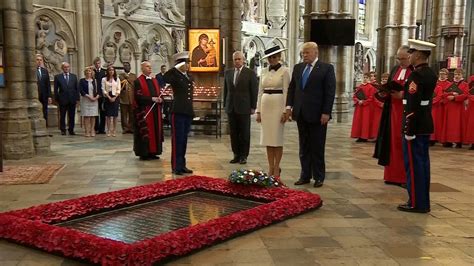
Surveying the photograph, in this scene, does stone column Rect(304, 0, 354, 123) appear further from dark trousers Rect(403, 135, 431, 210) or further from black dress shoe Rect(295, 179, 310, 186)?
dark trousers Rect(403, 135, 431, 210)

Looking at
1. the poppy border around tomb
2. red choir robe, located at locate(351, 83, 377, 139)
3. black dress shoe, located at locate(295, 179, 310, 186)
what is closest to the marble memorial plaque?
the poppy border around tomb

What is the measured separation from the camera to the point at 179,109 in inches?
286

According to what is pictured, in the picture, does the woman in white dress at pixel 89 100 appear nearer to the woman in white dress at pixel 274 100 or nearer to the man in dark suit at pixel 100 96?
the man in dark suit at pixel 100 96

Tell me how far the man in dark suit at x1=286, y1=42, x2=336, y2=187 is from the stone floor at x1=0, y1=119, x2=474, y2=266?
0.43 metres

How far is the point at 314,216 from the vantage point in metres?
5.00

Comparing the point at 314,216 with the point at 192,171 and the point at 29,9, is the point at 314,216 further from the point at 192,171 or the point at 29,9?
the point at 29,9

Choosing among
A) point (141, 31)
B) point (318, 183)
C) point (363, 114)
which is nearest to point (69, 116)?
point (141, 31)

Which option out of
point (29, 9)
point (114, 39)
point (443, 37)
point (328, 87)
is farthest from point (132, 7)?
point (328, 87)

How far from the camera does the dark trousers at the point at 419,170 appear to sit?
17.0 feet

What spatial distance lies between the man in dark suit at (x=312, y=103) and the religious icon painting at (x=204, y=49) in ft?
19.9

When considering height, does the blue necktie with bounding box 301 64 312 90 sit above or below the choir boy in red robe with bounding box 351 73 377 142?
above

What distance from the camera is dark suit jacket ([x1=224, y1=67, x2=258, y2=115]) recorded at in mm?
8133

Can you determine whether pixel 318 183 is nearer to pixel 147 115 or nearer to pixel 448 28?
pixel 147 115

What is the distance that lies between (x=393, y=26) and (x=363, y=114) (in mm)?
8000
